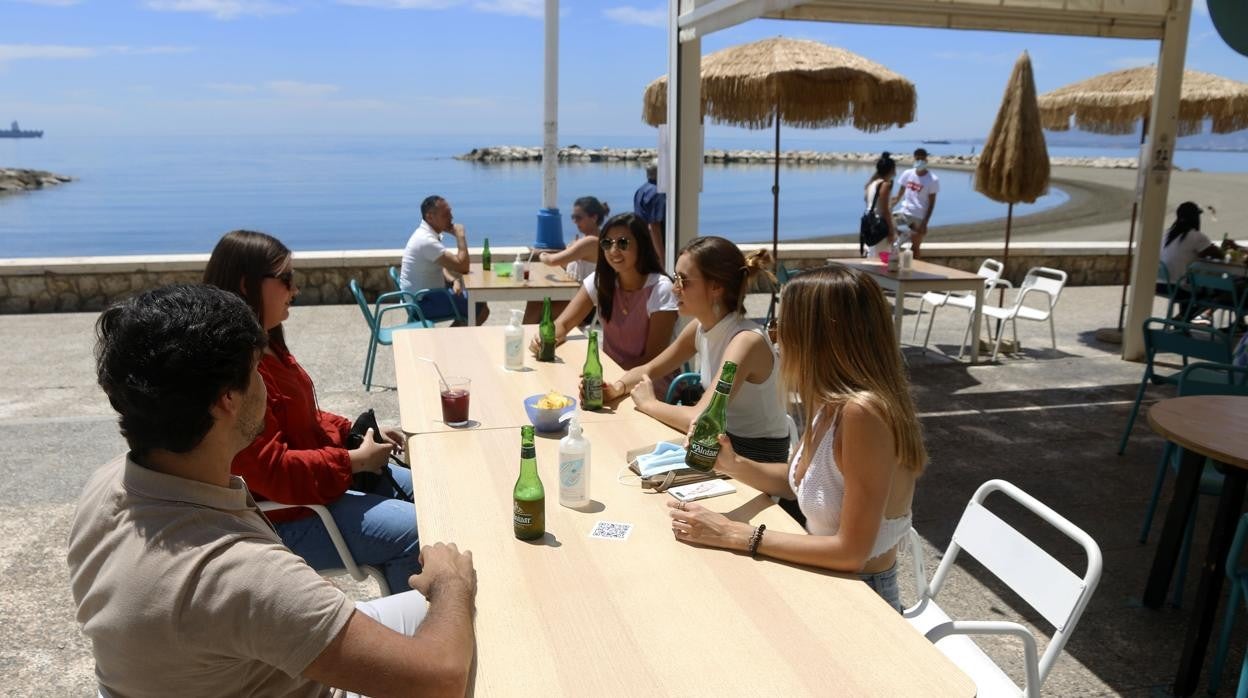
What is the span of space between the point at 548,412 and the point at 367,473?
549 mm

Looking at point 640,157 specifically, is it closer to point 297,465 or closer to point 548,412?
point 548,412

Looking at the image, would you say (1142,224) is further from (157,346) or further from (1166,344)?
(157,346)

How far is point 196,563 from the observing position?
1143 millimetres

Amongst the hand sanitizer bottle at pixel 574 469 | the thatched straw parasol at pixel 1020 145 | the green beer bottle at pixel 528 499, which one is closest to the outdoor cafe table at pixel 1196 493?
the hand sanitizer bottle at pixel 574 469

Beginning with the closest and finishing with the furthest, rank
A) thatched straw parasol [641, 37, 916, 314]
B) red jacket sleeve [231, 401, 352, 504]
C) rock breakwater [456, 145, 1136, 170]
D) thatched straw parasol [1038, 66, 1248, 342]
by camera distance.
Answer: red jacket sleeve [231, 401, 352, 504], thatched straw parasol [641, 37, 916, 314], thatched straw parasol [1038, 66, 1248, 342], rock breakwater [456, 145, 1136, 170]

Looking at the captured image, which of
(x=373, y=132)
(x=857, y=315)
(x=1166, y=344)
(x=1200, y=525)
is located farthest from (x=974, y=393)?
(x=373, y=132)

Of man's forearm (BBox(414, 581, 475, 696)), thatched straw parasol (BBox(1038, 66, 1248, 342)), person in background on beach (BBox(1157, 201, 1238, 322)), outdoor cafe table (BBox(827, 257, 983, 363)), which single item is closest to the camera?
man's forearm (BBox(414, 581, 475, 696))

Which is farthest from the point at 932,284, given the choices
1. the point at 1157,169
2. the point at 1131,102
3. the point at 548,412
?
the point at 1131,102

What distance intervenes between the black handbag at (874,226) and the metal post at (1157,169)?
256 cm

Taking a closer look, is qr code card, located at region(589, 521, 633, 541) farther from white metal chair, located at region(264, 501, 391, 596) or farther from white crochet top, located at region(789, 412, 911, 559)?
white metal chair, located at region(264, 501, 391, 596)

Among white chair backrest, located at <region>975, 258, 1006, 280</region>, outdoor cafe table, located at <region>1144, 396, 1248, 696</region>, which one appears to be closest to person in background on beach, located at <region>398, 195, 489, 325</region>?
white chair backrest, located at <region>975, 258, 1006, 280</region>

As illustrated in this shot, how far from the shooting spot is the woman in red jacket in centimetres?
212

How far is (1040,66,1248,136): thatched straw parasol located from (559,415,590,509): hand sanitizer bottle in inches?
340

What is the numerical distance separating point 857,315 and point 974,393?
4070 millimetres
